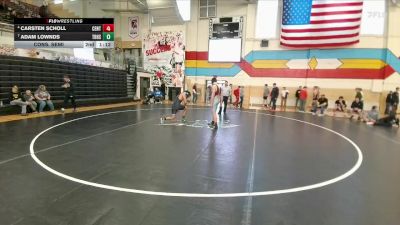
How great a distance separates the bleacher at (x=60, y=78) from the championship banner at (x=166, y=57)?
14.1ft

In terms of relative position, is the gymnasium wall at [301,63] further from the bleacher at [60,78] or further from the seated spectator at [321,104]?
the bleacher at [60,78]

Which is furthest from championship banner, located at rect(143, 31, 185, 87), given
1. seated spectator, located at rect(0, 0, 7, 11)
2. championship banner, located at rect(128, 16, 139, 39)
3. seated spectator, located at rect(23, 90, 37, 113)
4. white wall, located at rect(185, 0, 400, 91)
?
seated spectator, located at rect(23, 90, 37, 113)

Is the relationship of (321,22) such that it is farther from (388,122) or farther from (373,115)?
(388,122)

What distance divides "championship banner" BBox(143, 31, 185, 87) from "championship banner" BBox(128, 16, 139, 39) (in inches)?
80.9

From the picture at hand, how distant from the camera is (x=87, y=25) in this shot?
9320mm

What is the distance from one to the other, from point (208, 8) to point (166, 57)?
5517 mm

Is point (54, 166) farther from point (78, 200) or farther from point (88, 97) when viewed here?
point (88, 97)

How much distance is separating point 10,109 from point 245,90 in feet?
53.9

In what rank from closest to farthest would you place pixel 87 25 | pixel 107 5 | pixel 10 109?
pixel 87 25
pixel 10 109
pixel 107 5

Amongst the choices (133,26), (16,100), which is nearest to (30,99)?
(16,100)

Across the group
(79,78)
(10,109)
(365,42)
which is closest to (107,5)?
(79,78)

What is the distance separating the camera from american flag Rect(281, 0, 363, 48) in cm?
1859

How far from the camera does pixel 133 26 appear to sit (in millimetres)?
26312

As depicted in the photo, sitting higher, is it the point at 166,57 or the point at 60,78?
the point at 166,57
